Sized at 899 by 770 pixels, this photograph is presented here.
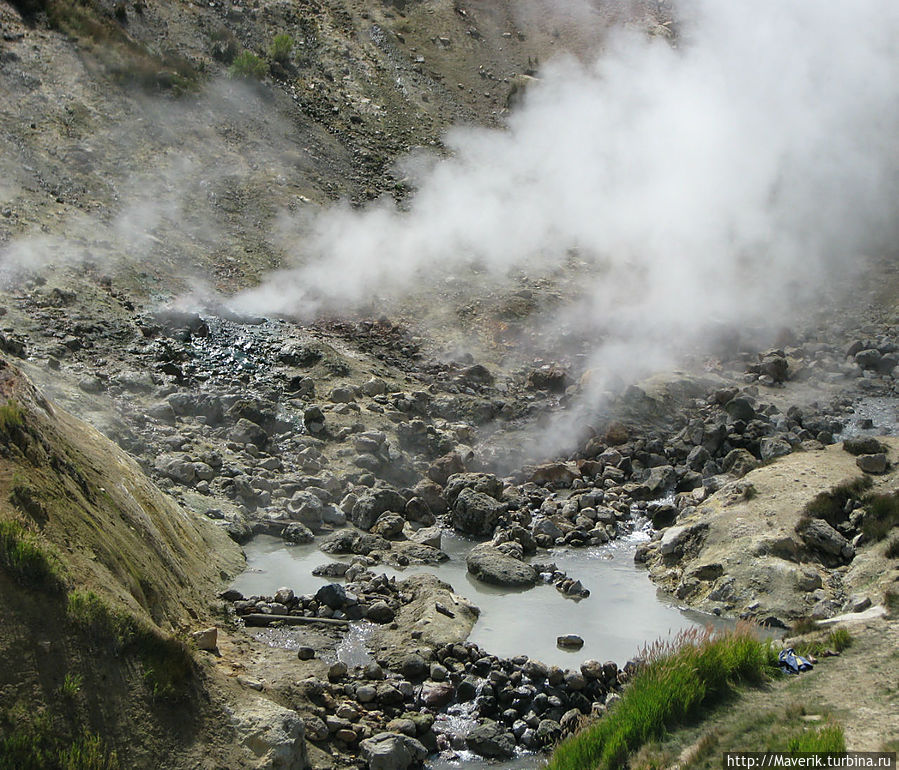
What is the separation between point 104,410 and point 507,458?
17.1 feet

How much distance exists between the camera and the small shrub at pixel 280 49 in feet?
84.1

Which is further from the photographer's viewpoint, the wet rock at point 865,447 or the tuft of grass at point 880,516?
the wet rock at point 865,447

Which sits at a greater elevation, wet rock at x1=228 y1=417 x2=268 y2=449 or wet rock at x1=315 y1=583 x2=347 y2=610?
wet rock at x1=228 y1=417 x2=268 y2=449

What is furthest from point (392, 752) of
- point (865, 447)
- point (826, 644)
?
point (865, 447)

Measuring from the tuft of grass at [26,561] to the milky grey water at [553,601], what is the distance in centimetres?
351

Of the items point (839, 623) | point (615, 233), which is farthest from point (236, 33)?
point (839, 623)

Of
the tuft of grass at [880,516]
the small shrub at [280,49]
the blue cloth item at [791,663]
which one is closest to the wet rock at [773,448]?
the tuft of grass at [880,516]

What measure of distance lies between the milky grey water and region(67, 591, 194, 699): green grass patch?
10.5 ft

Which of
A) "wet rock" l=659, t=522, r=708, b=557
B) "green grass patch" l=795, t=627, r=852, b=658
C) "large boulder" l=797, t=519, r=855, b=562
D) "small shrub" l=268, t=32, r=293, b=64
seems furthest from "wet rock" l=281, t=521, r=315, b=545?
"small shrub" l=268, t=32, r=293, b=64

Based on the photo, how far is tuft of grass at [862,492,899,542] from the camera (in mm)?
9984

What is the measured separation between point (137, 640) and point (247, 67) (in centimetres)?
2080

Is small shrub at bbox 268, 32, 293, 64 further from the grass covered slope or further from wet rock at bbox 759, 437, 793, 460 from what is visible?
the grass covered slope

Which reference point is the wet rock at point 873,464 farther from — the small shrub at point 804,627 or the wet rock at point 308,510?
the wet rock at point 308,510

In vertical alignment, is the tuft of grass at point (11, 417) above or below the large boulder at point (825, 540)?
below
